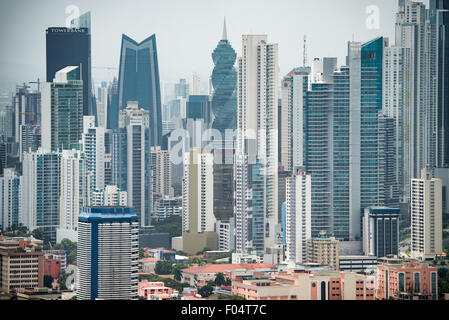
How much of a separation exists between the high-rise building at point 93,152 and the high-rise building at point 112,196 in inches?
4.0

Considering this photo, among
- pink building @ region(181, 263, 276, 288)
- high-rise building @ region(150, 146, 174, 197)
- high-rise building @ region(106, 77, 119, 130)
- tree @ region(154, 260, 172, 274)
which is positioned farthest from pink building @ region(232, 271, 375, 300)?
high-rise building @ region(106, 77, 119, 130)

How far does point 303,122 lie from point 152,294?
20.0 feet

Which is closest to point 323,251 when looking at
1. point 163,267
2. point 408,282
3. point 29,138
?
point 163,267

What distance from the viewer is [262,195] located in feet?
44.9

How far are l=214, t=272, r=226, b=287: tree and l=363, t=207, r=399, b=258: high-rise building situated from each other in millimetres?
2604

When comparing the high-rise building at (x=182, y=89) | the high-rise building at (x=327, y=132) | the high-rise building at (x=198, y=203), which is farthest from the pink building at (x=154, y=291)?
the high-rise building at (x=182, y=89)

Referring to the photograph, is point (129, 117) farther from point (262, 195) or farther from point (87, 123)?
point (262, 195)

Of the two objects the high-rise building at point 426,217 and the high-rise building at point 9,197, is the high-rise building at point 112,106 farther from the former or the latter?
the high-rise building at point 426,217

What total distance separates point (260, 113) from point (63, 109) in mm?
3833

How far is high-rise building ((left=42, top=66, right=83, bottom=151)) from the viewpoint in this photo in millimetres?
16031

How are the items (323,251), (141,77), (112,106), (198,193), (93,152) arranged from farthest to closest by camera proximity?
(141,77)
(112,106)
(93,152)
(198,193)
(323,251)

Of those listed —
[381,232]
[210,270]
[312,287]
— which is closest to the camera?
[312,287]

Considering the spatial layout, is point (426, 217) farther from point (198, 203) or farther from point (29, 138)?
point (29, 138)

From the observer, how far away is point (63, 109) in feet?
54.3
